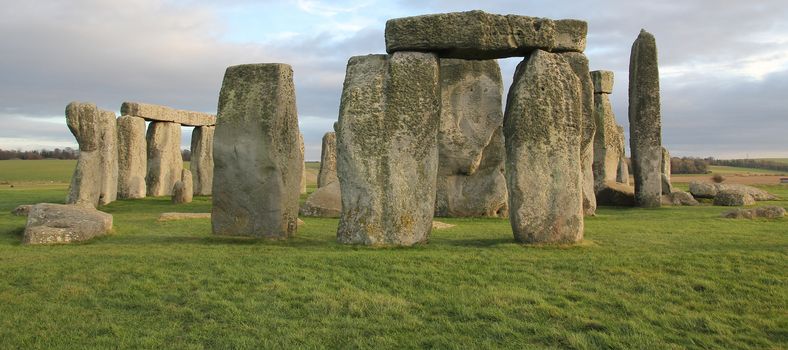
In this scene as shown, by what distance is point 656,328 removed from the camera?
5.88 m

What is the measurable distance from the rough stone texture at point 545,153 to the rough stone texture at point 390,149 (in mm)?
1203

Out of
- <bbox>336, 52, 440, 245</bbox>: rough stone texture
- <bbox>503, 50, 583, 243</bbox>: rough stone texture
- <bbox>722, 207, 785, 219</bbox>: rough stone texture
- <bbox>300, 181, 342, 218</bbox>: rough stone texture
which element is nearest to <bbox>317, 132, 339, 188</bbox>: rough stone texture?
<bbox>300, 181, 342, 218</bbox>: rough stone texture

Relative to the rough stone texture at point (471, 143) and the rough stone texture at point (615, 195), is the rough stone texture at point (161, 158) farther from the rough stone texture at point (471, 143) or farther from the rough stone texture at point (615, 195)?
the rough stone texture at point (615, 195)

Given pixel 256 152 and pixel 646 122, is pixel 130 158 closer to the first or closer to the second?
pixel 256 152

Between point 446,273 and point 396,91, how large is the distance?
9.99ft

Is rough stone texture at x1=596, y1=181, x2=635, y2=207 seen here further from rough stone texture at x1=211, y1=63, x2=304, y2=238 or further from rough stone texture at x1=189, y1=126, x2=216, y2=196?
rough stone texture at x1=189, y1=126, x2=216, y2=196

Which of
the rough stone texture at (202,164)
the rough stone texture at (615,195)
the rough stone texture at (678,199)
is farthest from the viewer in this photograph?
the rough stone texture at (202,164)

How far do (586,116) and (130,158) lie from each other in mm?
15428

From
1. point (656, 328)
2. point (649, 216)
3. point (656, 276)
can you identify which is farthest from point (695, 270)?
point (649, 216)

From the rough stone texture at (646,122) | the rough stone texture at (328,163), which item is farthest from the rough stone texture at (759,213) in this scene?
the rough stone texture at (328,163)

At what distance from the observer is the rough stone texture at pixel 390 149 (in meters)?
9.51

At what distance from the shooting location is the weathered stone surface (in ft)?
69.8

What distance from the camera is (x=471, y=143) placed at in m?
15.6

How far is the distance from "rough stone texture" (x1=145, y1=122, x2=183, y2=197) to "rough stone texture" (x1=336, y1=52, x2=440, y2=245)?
16806 millimetres
